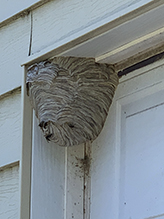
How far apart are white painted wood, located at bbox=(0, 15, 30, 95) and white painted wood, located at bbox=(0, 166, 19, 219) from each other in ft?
0.98

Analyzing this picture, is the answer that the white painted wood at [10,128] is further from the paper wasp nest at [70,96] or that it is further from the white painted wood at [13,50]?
the paper wasp nest at [70,96]

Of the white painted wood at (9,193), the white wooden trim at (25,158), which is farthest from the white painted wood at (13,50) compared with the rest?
the white painted wood at (9,193)

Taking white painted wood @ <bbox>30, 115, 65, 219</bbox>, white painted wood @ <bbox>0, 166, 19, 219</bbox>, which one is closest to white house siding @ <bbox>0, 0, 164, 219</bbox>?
white painted wood @ <bbox>0, 166, 19, 219</bbox>

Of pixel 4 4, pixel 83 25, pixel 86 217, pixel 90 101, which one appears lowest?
pixel 86 217

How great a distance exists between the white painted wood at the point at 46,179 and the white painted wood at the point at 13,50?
9.9 inches

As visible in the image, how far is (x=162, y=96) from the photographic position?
2414 millimetres

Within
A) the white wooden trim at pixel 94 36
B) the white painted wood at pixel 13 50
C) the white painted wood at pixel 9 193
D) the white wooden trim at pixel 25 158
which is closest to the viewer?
the white wooden trim at pixel 94 36

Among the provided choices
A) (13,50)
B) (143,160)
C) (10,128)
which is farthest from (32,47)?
(143,160)

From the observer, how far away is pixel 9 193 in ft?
8.70

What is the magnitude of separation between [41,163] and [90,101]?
0.25 meters

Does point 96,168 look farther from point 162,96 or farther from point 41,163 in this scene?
point 162,96

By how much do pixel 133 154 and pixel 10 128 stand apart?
1.64 feet

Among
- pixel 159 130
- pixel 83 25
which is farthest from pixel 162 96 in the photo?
pixel 83 25

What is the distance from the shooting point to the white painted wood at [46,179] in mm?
2488
